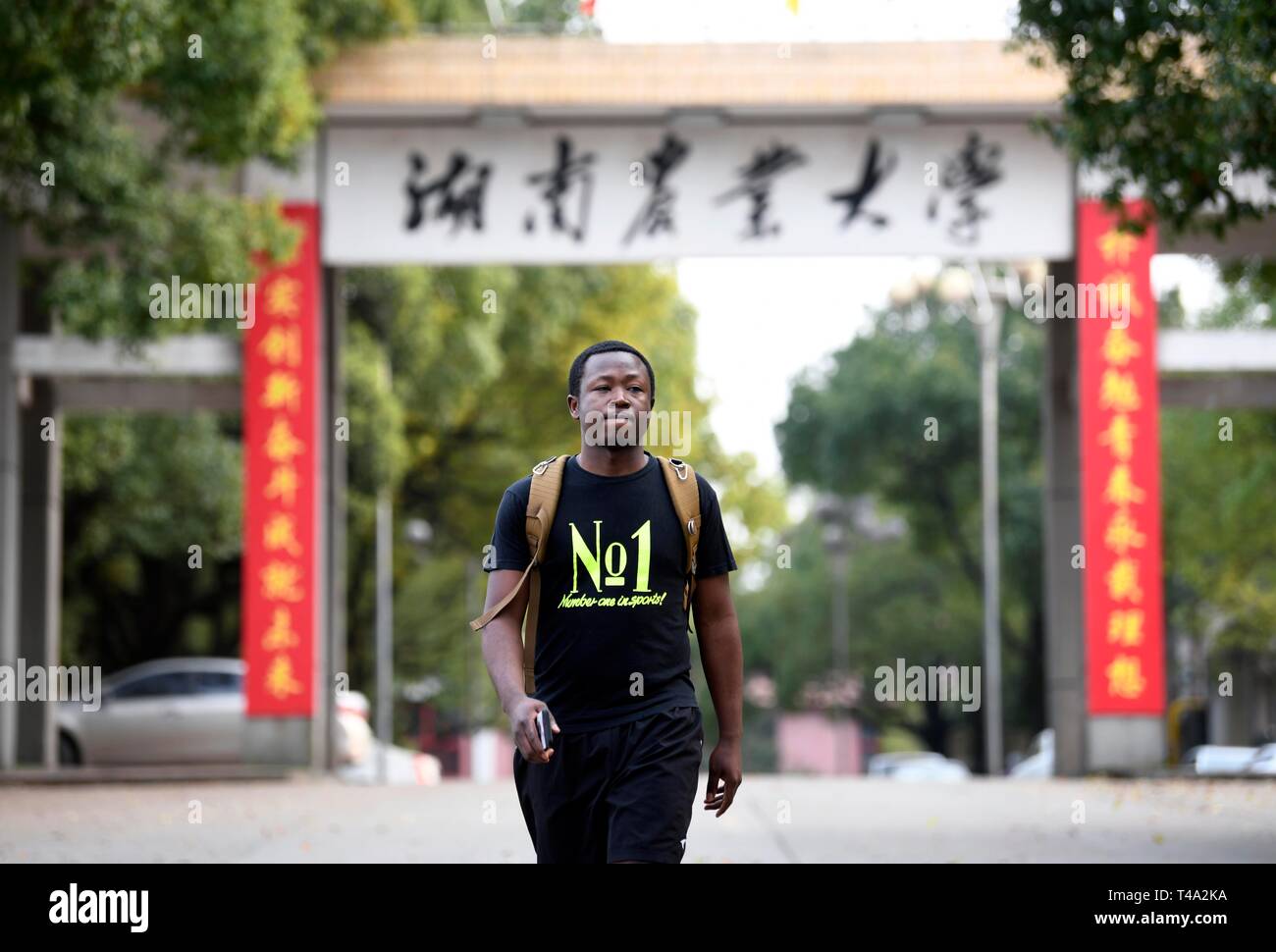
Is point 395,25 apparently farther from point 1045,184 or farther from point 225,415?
point 225,415

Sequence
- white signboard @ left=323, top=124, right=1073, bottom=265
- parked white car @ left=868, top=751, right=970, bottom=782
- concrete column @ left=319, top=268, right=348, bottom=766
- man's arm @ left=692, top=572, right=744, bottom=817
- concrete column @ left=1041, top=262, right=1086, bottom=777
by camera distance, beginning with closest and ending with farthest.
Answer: man's arm @ left=692, top=572, right=744, bottom=817, white signboard @ left=323, top=124, right=1073, bottom=265, concrete column @ left=319, top=268, right=348, bottom=766, concrete column @ left=1041, top=262, right=1086, bottom=777, parked white car @ left=868, top=751, right=970, bottom=782

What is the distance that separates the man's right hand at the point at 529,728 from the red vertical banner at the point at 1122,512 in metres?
14.3

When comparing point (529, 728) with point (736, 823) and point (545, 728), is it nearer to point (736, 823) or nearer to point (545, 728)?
point (545, 728)

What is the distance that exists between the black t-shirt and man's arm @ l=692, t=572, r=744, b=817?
0.53ft

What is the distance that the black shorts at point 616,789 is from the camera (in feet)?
15.4

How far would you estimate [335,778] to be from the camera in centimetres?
1841

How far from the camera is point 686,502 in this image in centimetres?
482

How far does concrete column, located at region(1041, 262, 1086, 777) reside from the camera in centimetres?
1943

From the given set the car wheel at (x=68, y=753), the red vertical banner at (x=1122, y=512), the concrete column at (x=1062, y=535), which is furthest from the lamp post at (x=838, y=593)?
the red vertical banner at (x=1122, y=512)

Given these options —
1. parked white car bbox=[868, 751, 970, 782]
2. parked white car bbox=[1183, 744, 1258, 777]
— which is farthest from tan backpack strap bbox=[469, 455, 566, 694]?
parked white car bbox=[868, 751, 970, 782]

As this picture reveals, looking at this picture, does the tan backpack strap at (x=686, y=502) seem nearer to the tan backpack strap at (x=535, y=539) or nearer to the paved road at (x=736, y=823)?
the tan backpack strap at (x=535, y=539)

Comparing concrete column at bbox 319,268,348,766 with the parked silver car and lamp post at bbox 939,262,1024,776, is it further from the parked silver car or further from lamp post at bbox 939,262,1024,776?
lamp post at bbox 939,262,1024,776

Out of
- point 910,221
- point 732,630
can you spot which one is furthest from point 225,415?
point 732,630

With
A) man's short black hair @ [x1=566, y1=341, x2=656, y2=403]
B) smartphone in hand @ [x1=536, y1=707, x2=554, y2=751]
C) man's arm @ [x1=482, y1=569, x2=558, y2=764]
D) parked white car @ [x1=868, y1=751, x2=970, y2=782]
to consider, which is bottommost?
parked white car @ [x1=868, y1=751, x2=970, y2=782]
